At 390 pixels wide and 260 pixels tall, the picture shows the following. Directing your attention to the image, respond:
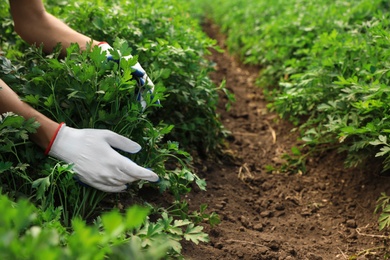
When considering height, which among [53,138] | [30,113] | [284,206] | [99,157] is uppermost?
[30,113]

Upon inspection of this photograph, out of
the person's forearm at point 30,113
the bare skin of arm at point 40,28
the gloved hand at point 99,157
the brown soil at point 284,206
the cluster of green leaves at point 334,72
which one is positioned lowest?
the brown soil at point 284,206

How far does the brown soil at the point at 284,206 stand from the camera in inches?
108

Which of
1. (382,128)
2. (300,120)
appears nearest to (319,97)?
(300,120)

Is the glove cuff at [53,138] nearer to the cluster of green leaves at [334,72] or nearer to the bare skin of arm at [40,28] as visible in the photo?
the bare skin of arm at [40,28]

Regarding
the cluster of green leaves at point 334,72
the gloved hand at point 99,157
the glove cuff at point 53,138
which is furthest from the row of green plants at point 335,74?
the glove cuff at point 53,138

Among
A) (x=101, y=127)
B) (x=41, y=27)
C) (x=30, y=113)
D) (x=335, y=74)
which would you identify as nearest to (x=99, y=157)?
(x=101, y=127)

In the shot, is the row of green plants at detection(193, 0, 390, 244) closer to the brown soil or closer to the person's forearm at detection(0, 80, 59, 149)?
the brown soil

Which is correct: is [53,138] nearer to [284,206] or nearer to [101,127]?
[101,127]

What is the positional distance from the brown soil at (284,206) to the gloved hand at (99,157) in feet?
1.54

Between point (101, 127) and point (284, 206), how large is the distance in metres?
A: 1.37

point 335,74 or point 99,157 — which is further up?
point 99,157

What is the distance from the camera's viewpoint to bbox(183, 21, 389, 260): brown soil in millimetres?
2756

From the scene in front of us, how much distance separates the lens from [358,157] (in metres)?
3.26

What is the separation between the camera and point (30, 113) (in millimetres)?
2576
